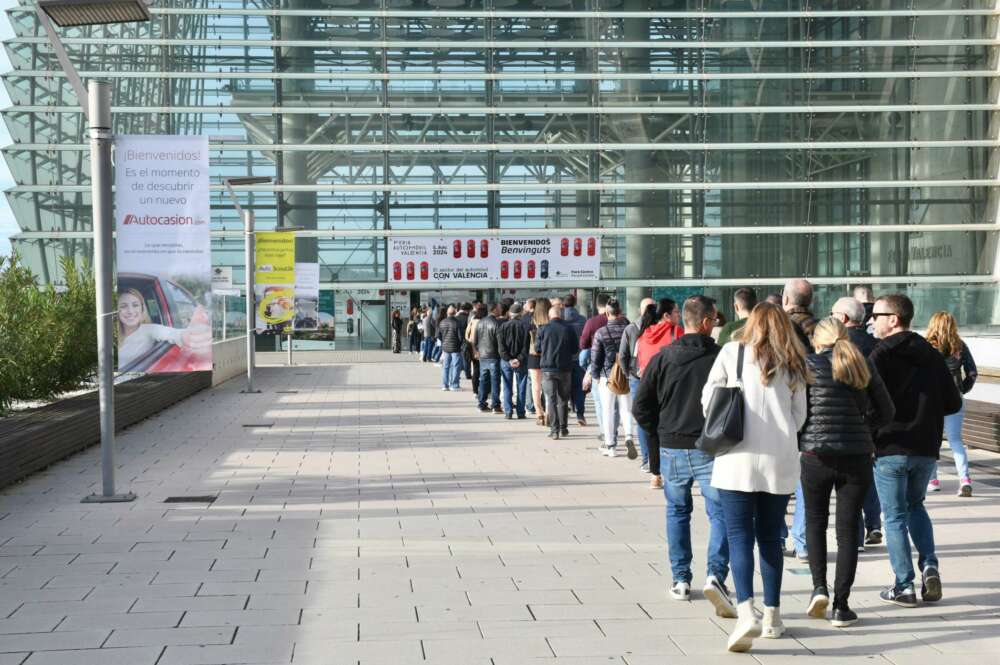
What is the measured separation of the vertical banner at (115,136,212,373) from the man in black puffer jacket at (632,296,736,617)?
17.3 ft

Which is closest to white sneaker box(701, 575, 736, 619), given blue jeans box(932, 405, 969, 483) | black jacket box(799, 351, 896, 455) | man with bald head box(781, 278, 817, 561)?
black jacket box(799, 351, 896, 455)

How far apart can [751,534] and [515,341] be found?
12.6 m

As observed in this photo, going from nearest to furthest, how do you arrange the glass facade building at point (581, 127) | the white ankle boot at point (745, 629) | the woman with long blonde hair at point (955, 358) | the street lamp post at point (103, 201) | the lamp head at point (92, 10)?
the white ankle boot at point (745, 629), the woman with long blonde hair at point (955, 358), the lamp head at point (92, 10), the street lamp post at point (103, 201), the glass facade building at point (581, 127)

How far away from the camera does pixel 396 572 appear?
295 inches

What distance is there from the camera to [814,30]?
51.2m

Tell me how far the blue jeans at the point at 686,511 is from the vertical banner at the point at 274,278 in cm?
2011

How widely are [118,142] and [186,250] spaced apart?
1060mm

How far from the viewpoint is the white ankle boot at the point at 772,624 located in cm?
590

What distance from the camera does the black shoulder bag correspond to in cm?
569

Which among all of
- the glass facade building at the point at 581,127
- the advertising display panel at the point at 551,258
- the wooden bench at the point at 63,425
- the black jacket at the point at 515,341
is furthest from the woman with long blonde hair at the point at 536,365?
the glass facade building at the point at 581,127

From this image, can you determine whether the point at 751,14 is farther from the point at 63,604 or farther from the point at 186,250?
the point at 63,604

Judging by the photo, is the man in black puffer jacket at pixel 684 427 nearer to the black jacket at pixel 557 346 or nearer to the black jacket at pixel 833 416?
the black jacket at pixel 833 416

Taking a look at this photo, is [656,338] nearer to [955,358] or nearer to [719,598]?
[955,358]

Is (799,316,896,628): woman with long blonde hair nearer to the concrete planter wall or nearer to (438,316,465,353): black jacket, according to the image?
the concrete planter wall
